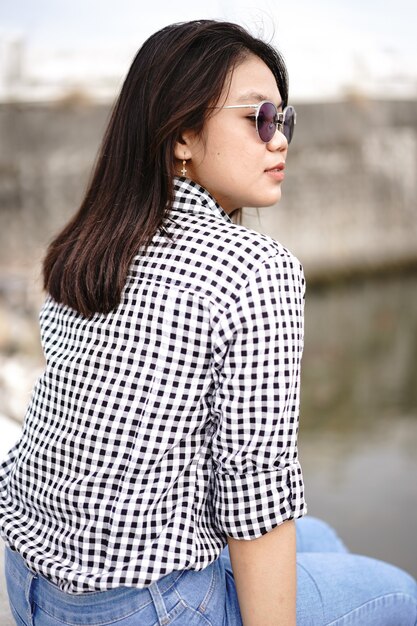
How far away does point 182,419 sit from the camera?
1037 millimetres

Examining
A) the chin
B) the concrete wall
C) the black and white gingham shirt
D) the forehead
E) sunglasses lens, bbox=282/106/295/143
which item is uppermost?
the forehead

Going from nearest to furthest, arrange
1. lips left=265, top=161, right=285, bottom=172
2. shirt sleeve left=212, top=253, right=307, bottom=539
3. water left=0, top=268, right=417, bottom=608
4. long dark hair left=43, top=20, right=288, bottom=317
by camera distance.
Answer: shirt sleeve left=212, top=253, right=307, bottom=539 → long dark hair left=43, top=20, right=288, bottom=317 → lips left=265, top=161, right=285, bottom=172 → water left=0, top=268, right=417, bottom=608

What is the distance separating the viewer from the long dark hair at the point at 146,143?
3.71 feet

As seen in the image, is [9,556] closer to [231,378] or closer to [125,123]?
[231,378]

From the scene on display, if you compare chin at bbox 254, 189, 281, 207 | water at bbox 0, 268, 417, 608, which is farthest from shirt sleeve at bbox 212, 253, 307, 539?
water at bbox 0, 268, 417, 608

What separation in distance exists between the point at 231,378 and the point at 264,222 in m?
9.05

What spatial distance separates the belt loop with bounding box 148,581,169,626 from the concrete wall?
24.9 feet

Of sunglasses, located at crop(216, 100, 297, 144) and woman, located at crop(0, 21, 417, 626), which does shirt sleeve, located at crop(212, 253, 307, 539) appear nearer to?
woman, located at crop(0, 21, 417, 626)

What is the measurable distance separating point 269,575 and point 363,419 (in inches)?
191

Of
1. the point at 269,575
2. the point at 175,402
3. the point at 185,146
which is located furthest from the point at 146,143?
the point at 269,575

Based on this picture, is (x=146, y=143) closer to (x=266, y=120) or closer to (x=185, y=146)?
(x=185, y=146)

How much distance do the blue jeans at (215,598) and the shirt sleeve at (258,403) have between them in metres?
0.10

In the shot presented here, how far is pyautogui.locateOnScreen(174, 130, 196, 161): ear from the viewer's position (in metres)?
1.19

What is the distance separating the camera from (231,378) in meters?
1.01
